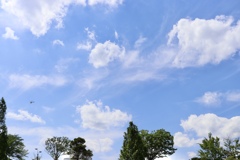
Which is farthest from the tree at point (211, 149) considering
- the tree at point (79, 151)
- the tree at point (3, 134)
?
the tree at point (79, 151)

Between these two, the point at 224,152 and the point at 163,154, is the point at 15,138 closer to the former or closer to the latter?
the point at 163,154

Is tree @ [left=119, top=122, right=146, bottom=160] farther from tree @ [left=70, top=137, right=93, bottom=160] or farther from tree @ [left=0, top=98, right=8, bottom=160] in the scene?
tree @ [left=70, top=137, right=93, bottom=160]

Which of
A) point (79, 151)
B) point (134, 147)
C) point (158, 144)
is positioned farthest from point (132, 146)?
point (79, 151)

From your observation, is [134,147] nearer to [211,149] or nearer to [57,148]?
[211,149]

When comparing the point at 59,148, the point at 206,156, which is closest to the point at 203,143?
the point at 206,156

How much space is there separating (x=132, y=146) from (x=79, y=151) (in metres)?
56.5

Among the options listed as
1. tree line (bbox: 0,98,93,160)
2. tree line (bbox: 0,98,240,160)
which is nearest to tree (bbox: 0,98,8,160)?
tree line (bbox: 0,98,240,160)

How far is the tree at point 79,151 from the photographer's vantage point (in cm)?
9775

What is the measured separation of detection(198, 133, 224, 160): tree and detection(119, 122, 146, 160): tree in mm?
10485

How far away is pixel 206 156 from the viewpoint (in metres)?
48.7

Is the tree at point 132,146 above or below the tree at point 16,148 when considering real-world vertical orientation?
below

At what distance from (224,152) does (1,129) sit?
36346mm

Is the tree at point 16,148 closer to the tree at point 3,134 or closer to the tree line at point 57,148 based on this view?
the tree line at point 57,148

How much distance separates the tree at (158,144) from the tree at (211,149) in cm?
3767
